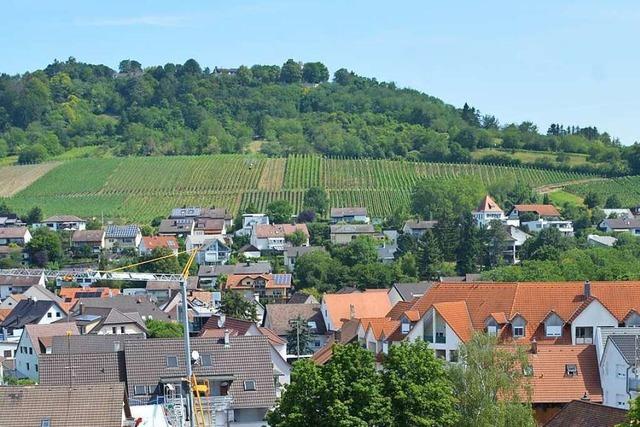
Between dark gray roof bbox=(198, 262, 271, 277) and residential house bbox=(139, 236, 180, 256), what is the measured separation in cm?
547

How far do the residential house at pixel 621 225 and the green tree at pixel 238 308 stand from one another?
141 ft

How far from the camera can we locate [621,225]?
103000 mm

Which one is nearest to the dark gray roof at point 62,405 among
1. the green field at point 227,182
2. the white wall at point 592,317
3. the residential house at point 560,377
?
the residential house at point 560,377

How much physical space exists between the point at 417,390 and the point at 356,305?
30.9 metres

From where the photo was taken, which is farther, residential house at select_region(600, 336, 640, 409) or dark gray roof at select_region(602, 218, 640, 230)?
dark gray roof at select_region(602, 218, 640, 230)

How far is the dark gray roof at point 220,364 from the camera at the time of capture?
34.5 m

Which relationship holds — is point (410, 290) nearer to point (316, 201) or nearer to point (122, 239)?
point (122, 239)

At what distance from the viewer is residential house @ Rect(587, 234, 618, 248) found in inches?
3654

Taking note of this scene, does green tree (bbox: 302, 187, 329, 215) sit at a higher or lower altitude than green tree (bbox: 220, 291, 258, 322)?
higher

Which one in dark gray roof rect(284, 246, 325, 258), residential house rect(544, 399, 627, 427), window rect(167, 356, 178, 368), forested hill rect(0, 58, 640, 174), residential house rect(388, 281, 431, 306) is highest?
forested hill rect(0, 58, 640, 174)

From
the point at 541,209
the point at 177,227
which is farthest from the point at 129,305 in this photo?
the point at 541,209

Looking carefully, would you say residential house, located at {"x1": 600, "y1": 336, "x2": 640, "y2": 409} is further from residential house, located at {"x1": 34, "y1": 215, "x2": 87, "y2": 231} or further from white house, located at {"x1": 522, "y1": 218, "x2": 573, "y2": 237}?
residential house, located at {"x1": 34, "y1": 215, "x2": 87, "y2": 231}

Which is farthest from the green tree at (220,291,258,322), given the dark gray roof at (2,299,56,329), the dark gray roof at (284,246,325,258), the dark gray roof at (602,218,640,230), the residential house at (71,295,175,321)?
the dark gray roof at (602,218,640,230)

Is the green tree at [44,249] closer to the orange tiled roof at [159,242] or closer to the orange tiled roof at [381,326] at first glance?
the orange tiled roof at [159,242]
